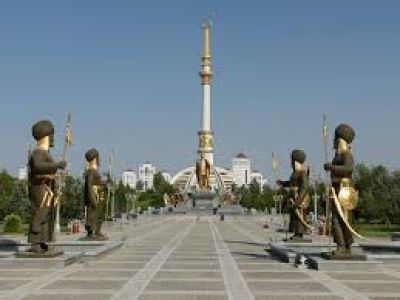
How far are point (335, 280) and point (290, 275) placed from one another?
1.71 meters

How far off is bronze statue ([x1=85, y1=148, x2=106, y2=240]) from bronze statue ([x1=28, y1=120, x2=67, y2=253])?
794 centimetres

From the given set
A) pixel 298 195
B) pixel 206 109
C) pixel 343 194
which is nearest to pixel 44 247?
pixel 343 194

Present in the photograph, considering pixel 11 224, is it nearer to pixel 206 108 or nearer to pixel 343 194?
pixel 343 194

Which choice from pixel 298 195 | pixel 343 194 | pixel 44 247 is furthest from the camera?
pixel 298 195

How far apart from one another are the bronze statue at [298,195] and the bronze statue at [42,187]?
39.7ft

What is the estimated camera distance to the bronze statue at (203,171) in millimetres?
109500

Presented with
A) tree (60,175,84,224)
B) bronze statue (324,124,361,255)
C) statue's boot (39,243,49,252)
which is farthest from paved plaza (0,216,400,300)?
tree (60,175,84,224)

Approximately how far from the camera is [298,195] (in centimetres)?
3105

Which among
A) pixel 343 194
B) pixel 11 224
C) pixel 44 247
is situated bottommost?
pixel 44 247

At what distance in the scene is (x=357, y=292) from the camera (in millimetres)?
15742

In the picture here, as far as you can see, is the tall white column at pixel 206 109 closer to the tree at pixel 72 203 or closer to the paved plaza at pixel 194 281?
the tree at pixel 72 203

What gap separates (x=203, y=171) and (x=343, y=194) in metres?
88.1

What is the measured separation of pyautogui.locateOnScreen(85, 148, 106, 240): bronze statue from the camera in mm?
30156

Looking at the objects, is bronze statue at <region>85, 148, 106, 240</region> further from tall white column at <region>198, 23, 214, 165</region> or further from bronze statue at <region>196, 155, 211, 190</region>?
tall white column at <region>198, 23, 214, 165</region>
